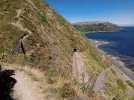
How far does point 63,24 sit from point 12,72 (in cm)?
4601

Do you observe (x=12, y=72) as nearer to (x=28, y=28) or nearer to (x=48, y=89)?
(x=48, y=89)

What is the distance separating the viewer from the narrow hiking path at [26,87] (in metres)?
10.9

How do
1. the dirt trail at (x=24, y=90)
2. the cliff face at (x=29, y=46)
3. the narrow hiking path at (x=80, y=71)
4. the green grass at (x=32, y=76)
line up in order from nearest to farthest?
the dirt trail at (x=24, y=90)
the cliff face at (x=29, y=46)
the green grass at (x=32, y=76)
the narrow hiking path at (x=80, y=71)

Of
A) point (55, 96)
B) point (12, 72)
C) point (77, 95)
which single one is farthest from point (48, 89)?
point (12, 72)

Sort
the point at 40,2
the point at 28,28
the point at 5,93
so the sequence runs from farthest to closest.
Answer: the point at 40,2 → the point at 28,28 → the point at 5,93

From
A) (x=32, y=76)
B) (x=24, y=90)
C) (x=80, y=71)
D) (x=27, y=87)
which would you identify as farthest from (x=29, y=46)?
(x=24, y=90)

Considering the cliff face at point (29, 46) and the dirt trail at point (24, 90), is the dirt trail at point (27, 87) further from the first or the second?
the cliff face at point (29, 46)

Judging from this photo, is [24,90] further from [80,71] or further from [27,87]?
[80,71]

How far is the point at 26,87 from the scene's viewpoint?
12.1 m

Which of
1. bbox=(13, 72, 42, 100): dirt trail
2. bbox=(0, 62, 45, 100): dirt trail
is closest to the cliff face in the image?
bbox=(0, 62, 45, 100): dirt trail

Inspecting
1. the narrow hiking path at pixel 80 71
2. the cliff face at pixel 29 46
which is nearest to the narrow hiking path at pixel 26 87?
the cliff face at pixel 29 46

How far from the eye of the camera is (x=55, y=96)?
1064 cm

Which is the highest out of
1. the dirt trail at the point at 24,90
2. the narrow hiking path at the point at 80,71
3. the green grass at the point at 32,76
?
the green grass at the point at 32,76

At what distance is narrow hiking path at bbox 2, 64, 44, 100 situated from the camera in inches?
428
